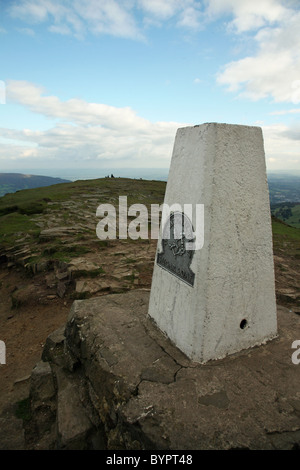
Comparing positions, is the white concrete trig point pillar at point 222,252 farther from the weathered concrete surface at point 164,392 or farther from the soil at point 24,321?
the soil at point 24,321

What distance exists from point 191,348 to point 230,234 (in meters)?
1.58

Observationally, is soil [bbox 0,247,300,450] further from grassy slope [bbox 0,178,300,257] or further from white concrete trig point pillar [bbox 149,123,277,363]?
white concrete trig point pillar [bbox 149,123,277,363]

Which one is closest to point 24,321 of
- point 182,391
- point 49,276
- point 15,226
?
point 49,276

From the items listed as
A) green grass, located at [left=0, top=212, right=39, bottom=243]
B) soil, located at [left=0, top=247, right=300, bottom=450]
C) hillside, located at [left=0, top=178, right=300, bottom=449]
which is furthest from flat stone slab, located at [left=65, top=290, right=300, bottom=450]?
green grass, located at [left=0, top=212, right=39, bottom=243]

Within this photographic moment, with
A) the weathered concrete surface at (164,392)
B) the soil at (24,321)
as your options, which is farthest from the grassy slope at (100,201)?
the weathered concrete surface at (164,392)

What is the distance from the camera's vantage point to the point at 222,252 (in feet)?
11.3

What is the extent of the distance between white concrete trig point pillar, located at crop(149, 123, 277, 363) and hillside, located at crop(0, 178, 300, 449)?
2989 mm

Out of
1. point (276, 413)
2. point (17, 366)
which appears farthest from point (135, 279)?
point (276, 413)

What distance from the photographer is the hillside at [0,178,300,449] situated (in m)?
5.45

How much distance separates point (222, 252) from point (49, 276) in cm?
674

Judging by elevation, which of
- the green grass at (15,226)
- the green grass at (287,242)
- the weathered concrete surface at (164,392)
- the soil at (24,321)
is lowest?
the soil at (24,321)

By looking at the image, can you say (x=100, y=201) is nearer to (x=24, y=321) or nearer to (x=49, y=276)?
(x=49, y=276)

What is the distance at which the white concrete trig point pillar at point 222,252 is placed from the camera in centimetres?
337

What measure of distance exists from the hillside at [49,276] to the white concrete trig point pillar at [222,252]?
2989mm
